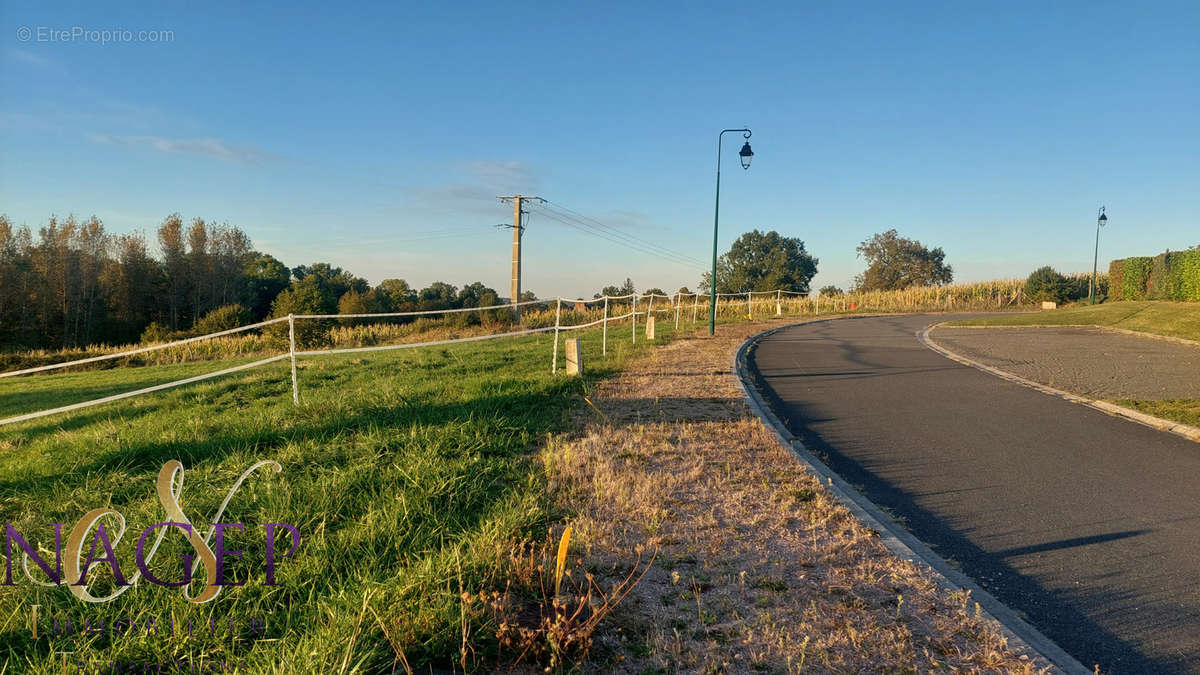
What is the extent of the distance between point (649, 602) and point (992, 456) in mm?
5010

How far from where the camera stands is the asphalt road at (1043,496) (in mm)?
3334

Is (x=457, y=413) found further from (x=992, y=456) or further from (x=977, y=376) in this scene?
(x=977, y=376)

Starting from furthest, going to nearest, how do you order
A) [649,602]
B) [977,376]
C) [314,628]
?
[977,376] → [649,602] → [314,628]

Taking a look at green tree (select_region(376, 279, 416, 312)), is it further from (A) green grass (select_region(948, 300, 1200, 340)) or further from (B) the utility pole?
(A) green grass (select_region(948, 300, 1200, 340))

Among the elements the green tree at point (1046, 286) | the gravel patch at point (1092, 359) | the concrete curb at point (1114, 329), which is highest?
the green tree at point (1046, 286)

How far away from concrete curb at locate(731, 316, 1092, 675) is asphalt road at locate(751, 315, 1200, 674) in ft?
0.36

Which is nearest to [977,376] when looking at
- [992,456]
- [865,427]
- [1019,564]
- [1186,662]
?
[865,427]

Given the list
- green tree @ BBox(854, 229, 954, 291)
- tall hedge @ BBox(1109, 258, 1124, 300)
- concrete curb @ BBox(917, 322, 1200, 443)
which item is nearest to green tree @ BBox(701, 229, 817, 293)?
green tree @ BBox(854, 229, 954, 291)

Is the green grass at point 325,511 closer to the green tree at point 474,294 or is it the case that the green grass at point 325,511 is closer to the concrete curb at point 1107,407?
the concrete curb at point 1107,407

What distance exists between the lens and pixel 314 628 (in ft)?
9.52

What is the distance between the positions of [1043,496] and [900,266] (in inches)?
3265

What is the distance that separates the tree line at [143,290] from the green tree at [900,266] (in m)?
50.5

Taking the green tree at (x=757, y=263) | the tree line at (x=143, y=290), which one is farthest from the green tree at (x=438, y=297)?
the green tree at (x=757, y=263)

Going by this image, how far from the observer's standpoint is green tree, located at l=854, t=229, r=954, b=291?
79000 mm
